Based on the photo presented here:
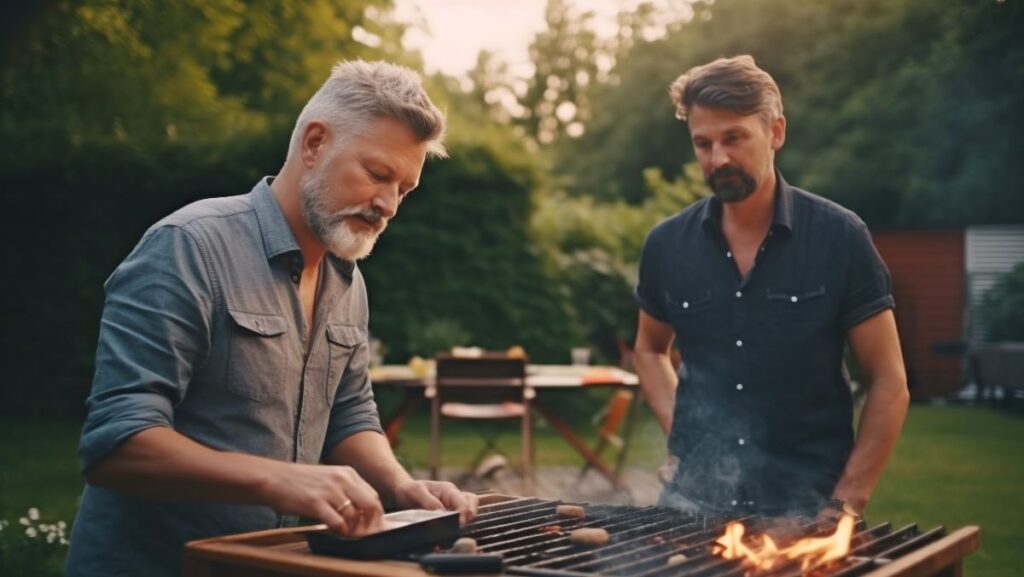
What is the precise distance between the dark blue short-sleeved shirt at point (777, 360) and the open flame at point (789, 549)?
3.03ft

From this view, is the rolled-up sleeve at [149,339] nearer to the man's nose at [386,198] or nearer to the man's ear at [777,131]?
the man's nose at [386,198]

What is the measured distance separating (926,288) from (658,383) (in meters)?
18.3

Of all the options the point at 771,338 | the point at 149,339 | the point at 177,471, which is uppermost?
the point at 771,338

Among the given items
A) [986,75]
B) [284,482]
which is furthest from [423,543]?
[986,75]

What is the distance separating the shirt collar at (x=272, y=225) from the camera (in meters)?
2.53

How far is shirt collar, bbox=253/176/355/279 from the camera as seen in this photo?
8.30 feet

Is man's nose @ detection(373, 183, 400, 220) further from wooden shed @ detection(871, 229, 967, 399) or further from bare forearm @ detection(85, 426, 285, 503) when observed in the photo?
wooden shed @ detection(871, 229, 967, 399)

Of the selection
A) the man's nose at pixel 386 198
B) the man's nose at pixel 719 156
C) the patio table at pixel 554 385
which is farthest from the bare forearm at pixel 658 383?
the patio table at pixel 554 385

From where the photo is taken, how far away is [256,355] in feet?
7.91

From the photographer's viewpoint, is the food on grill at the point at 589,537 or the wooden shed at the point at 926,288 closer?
the food on grill at the point at 589,537

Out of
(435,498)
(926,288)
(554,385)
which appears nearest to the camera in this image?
(435,498)

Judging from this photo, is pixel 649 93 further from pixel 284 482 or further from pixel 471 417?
pixel 284 482

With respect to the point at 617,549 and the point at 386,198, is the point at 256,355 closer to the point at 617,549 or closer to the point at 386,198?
the point at 386,198

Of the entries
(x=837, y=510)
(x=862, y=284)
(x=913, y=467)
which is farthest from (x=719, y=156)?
(x=913, y=467)
